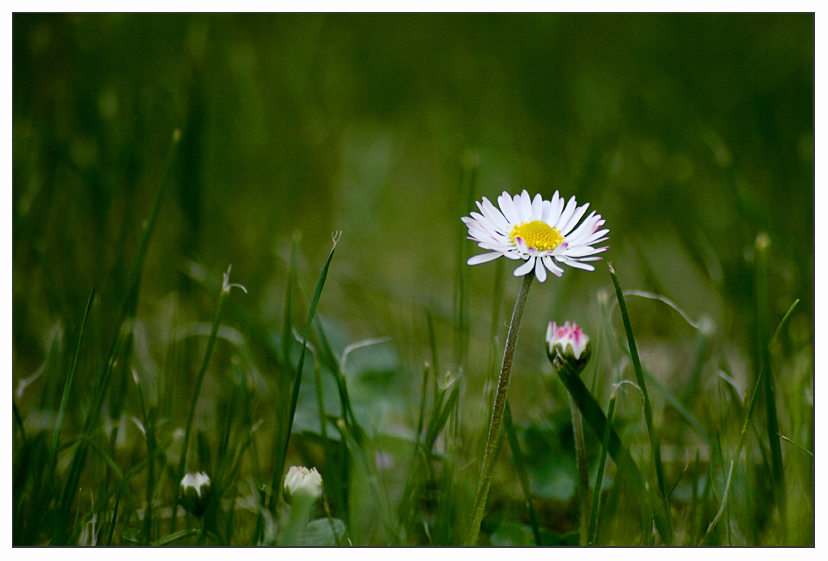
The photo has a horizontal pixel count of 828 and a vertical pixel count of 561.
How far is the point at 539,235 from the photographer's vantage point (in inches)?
23.2

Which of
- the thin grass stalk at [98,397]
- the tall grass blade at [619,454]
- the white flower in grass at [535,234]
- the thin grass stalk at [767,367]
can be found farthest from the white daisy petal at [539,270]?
the thin grass stalk at [98,397]

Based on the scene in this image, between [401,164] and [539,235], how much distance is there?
102cm

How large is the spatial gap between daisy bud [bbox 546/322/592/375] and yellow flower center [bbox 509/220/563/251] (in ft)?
0.28

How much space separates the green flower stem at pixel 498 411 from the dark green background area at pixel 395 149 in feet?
1.81

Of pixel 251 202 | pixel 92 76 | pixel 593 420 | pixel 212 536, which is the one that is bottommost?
pixel 212 536

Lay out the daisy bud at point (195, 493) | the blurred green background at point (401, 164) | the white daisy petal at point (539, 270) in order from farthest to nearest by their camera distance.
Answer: the blurred green background at point (401, 164) → the daisy bud at point (195, 493) → the white daisy petal at point (539, 270)

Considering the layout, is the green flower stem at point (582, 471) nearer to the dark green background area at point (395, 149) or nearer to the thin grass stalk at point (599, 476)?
the thin grass stalk at point (599, 476)

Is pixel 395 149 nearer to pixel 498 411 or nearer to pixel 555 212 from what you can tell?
pixel 555 212

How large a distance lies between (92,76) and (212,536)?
92 cm

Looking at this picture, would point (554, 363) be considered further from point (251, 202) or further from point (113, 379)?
point (251, 202)

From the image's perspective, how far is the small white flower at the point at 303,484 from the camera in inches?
23.8

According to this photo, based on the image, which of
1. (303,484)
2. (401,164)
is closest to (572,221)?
(303,484)

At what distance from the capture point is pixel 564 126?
59.3 inches
